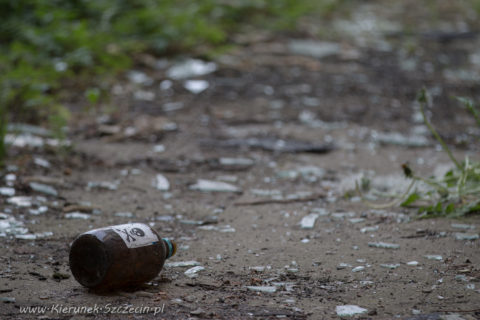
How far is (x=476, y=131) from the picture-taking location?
4.86m

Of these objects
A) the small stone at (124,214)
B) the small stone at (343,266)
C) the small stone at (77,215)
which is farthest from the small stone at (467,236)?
the small stone at (77,215)

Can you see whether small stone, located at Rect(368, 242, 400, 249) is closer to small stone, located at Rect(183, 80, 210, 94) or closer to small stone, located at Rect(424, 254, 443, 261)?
small stone, located at Rect(424, 254, 443, 261)

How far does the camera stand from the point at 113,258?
6.35ft

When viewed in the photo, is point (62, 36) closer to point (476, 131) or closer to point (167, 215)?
point (167, 215)

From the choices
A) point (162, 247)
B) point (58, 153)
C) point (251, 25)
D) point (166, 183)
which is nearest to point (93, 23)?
point (251, 25)

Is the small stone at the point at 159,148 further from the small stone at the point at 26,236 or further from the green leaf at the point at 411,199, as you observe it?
the green leaf at the point at 411,199

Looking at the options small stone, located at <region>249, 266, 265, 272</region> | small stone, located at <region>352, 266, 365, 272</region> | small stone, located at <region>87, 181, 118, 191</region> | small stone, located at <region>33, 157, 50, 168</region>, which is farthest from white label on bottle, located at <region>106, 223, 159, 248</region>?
small stone, located at <region>33, 157, 50, 168</region>

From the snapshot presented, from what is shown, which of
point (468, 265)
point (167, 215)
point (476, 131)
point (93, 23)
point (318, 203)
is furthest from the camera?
point (93, 23)

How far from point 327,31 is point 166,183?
205 inches

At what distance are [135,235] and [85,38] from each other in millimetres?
4541

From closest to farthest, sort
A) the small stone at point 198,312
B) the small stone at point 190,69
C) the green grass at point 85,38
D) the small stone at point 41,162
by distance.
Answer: the small stone at point 198,312 → the small stone at point 41,162 → the green grass at point 85,38 → the small stone at point 190,69

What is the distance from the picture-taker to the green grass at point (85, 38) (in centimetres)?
525

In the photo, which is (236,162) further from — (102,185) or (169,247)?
(169,247)

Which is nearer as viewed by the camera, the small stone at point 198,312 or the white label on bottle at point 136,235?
the small stone at point 198,312
